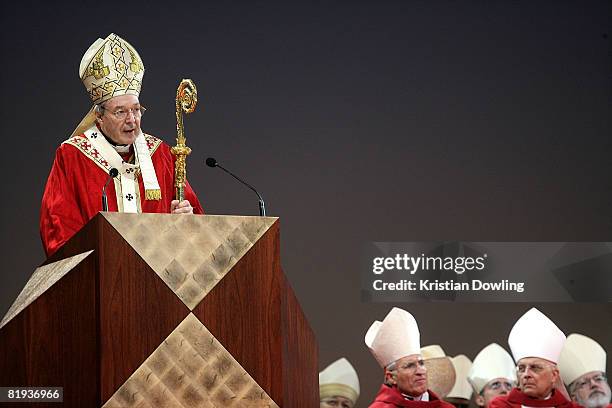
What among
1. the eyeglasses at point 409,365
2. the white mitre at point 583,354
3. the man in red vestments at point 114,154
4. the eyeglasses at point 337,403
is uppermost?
the man in red vestments at point 114,154

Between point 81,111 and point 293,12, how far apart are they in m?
1.31

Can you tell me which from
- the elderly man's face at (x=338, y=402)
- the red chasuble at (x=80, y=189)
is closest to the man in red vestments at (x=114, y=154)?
the red chasuble at (x=80, y=189)

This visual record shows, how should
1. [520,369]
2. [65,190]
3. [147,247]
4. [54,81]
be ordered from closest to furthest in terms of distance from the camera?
[147,247], [65,190], [54,81], [520,369]

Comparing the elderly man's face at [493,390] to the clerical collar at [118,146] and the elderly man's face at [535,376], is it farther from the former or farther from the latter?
the clerical collar at [118,146]

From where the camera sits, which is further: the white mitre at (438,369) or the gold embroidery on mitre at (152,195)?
the white mitre at (438,369)

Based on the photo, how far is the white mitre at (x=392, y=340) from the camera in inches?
228

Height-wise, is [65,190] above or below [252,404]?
above

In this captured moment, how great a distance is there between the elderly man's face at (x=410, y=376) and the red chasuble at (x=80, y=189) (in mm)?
2226

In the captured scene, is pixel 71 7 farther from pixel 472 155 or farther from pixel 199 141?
pixel 472 155

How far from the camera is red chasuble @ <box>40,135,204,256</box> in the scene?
3545mm

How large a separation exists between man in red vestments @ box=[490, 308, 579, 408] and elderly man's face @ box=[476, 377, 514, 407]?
111 millimetres

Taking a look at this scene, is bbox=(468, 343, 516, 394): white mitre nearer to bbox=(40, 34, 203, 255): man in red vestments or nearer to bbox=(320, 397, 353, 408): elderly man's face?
bbox=(320, 397, 353, 408): elderly man's face

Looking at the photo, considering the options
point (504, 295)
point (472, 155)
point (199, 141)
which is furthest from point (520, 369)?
point (199, 141)

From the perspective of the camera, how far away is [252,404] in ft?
9.12
